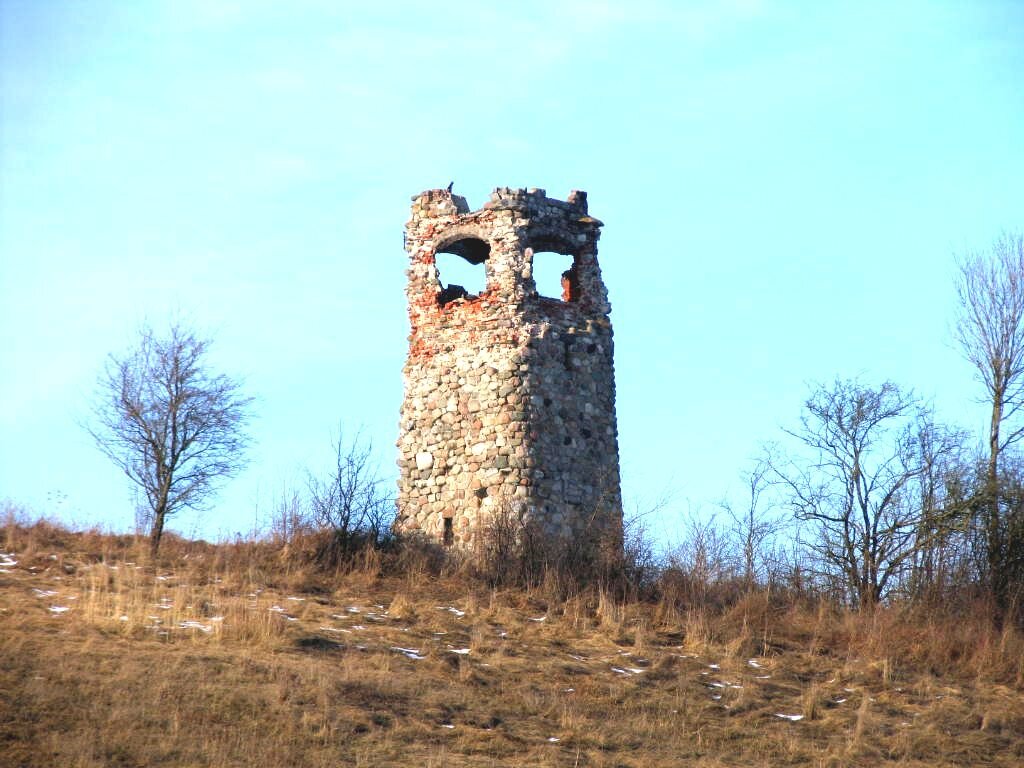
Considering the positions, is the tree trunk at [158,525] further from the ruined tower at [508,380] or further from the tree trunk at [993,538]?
the tree trunk at [993,538]

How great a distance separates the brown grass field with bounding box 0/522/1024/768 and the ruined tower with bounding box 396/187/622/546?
1.40 m

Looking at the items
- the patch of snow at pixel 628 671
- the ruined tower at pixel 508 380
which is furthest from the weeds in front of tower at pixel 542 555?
the patch of snow at pixel 628 671

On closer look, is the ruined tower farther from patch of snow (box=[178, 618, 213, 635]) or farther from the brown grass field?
patch of snow (box=[178, 618, 213, 635])

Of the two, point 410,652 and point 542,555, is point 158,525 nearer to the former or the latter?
point 542,555

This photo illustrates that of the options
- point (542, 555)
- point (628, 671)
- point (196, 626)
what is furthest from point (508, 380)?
point (196, 626)

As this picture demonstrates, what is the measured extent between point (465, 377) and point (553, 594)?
343cm

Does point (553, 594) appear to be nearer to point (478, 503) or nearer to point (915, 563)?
point (478, 503)

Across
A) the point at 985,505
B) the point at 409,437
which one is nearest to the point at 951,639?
the point at 985,505

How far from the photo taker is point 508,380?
17156mm

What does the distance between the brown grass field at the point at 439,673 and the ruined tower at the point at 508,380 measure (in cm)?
140

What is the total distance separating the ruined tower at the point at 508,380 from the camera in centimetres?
1694

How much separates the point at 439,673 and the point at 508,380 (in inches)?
222

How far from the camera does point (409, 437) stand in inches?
707

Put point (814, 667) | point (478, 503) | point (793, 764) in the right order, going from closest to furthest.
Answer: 1. point (793, 764)
2. point (814, 667)
3. point (478, 503)
